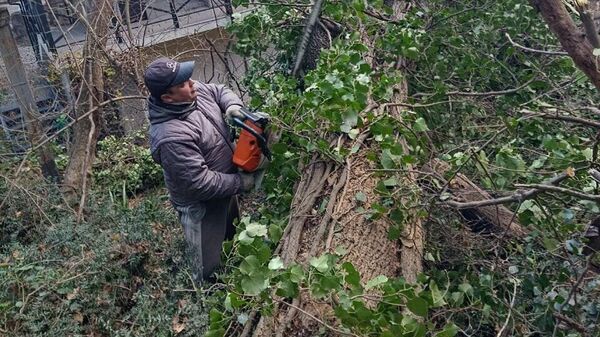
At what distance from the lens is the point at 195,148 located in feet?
12.2

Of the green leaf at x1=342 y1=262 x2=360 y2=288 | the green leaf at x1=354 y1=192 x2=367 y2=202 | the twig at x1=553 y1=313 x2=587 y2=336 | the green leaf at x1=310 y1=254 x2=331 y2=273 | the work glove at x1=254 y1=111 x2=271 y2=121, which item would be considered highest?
the work glove at x1=254 y1=111 x2=271 y2=121

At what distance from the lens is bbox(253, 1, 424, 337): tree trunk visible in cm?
272

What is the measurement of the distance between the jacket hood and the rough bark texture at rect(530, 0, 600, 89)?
2173 millimetres

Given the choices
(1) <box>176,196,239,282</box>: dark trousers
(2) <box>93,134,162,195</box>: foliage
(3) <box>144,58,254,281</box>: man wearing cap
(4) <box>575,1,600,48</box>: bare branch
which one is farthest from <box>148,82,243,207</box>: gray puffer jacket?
(2) <box>93,134,162,195</box>: foliage

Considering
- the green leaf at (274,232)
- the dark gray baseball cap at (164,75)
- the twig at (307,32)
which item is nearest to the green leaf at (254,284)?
the green leaf at (274,232)

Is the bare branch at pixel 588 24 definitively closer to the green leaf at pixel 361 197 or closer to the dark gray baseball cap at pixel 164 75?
the green leaf at pixel 361 197

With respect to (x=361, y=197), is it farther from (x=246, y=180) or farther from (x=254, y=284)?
(x=246, y=180)

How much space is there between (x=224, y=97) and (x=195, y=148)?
0.56 m

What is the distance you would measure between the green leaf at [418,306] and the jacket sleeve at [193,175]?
1.87m

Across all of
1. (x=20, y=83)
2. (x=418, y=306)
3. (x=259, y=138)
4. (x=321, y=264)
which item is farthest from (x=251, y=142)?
(x=20, y=83)

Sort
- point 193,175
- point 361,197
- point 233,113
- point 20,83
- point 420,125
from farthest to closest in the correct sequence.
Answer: point 20,83 → point 233,113 → point 193,175 → point 420,125 → point 361,197

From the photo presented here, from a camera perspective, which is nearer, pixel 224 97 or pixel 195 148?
pixel 195 148

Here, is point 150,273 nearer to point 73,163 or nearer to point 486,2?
point 73,163

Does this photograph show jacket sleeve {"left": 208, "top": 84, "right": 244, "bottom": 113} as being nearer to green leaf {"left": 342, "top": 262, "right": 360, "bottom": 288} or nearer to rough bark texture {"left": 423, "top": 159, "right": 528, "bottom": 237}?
rough bark texture {"left": 423, "top": 159, "right": 528, "bottom": 237}
